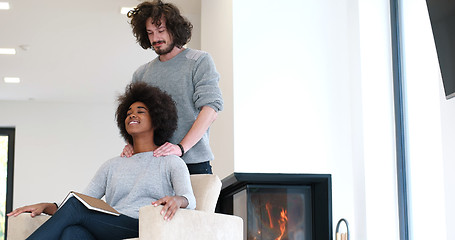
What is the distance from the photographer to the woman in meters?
2.33

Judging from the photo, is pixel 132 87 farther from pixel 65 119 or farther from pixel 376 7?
pixel 65 119

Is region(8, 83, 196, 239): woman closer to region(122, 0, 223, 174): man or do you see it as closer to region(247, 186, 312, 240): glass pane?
region(122, 0, 223, 174): man

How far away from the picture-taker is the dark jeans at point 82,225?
2.28 m

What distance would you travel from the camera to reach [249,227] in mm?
3895

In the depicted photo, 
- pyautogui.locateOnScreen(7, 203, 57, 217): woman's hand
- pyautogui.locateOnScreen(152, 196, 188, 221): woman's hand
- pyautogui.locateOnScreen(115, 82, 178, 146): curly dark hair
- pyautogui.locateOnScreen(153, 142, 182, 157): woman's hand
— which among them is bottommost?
pyautogui.locateOnScreen(7, 203, 57, 217): woman's hand

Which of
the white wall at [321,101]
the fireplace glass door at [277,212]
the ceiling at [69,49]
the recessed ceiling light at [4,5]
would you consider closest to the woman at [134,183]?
the white wall at [321,101]

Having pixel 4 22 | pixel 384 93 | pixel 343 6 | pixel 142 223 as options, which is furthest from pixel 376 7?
pixel 4 22

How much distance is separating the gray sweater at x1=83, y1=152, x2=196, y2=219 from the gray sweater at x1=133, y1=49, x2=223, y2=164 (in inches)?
9.4

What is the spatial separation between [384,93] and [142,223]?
7.05ft

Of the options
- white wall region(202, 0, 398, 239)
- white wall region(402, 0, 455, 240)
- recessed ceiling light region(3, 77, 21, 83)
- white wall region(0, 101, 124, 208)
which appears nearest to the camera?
white wall region(402, 0, 455, 240)

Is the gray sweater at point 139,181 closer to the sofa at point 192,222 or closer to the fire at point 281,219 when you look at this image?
the sofa at point 192,222

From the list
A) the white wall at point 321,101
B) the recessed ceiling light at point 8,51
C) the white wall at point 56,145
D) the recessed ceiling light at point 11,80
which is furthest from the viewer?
the white wall at point 56,145

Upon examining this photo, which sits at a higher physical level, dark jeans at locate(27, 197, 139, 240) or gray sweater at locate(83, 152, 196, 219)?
gray sweater at locate(83, 152, 196, 219)

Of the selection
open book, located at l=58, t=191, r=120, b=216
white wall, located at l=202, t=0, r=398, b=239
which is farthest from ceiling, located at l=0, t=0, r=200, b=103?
open book, located at l=58, t=191, r=120, b=216
